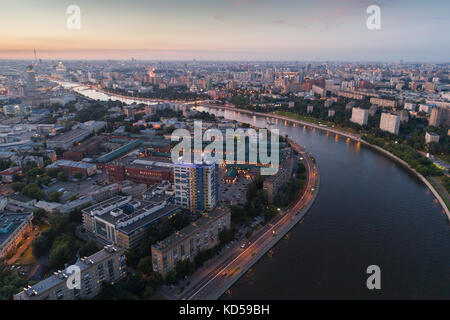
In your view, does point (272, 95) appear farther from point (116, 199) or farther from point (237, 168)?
point (116, 199)

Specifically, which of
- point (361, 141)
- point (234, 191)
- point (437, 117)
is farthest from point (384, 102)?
point (234, 191)

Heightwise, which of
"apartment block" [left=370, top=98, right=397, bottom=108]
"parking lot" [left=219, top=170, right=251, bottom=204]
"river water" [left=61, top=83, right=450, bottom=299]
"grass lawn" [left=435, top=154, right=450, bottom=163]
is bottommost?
"river water" [left=61, top=83, right=450, bottom=299]

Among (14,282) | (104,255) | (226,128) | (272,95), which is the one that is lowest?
(14,282)

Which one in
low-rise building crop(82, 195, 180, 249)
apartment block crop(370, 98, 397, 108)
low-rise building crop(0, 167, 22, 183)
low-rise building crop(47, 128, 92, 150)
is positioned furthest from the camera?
apartment block crop(370, 98, 397, 108)

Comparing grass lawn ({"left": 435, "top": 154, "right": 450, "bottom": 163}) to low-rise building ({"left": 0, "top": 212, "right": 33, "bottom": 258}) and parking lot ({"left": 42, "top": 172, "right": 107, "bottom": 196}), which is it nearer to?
parking lot ({"left": 42, "top": 172, "right": 107, "bottom": 196})

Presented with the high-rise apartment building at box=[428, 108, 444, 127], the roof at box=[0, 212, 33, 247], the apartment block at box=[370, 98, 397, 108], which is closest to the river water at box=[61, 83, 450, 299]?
the roof at box=[0, 212, 33, 247]

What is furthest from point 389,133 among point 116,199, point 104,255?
point 104,255

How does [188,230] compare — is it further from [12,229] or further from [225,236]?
[12,229]
